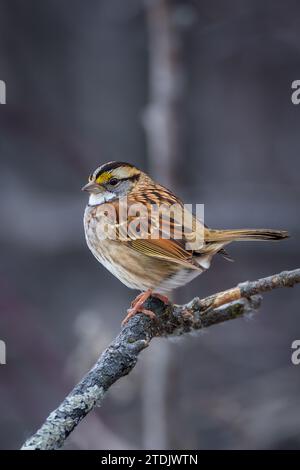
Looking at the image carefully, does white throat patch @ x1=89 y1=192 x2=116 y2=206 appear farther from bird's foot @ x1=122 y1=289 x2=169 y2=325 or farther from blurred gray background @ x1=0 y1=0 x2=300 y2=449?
blurred gray background @ x1=0 y1=0 x2=300 y2=449

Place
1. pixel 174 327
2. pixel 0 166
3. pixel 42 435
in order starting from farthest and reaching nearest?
pixel 0 166
pixel 174 327
pixel 42 435

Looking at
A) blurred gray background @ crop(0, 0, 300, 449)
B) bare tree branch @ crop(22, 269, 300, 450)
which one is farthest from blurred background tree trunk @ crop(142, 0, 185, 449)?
bare tree branch @ crop(22, 269, 300, 450)

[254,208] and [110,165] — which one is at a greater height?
[254,208]

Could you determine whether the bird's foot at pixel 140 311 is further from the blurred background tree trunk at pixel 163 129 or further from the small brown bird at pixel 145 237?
the blurred background tree trunk at pixel 163 129

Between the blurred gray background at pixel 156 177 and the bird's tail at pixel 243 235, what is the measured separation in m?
1.65

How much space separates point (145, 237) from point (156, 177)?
2015mm

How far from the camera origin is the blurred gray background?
5832 mm

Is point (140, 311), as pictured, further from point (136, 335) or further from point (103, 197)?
point (103, 197)

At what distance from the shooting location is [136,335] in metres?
3.44

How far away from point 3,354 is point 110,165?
248cm

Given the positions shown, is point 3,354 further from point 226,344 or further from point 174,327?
point 174,327

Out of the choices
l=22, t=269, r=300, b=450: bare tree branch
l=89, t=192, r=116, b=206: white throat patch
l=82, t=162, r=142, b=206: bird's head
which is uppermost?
l=82, t=162, r=142, b=206: bird's head

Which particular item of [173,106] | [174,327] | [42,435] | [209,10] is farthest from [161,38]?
[42,435]
